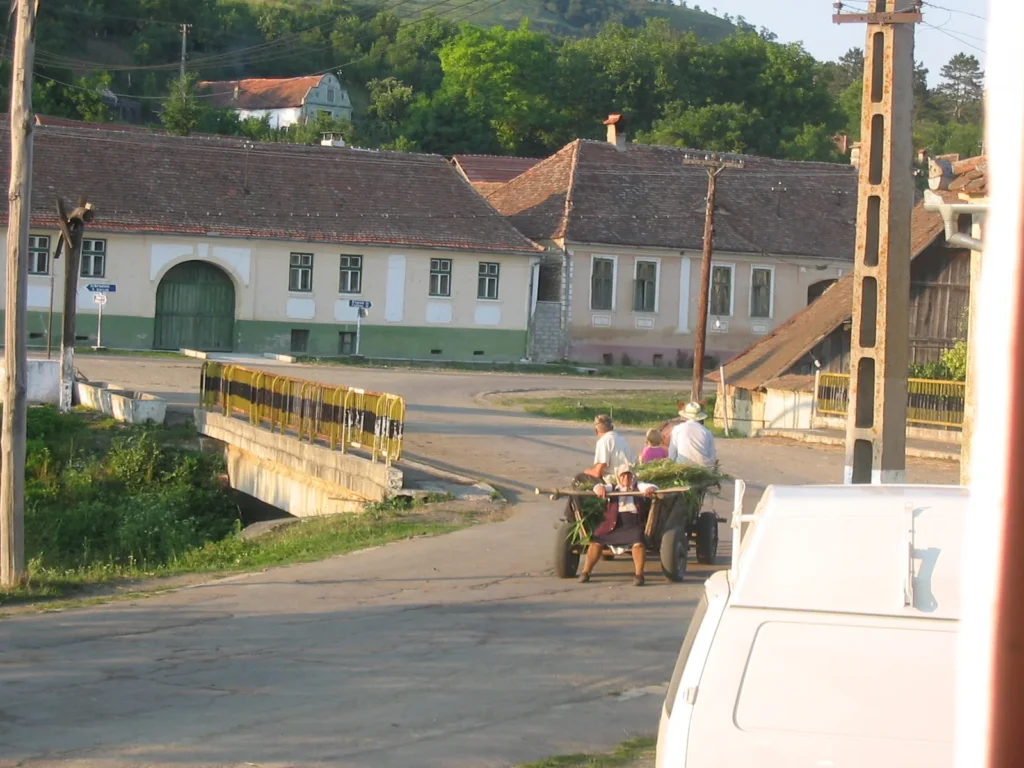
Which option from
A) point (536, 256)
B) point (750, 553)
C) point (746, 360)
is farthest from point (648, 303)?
point (750, 553)

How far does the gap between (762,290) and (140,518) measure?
112 feet

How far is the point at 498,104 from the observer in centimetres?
8456

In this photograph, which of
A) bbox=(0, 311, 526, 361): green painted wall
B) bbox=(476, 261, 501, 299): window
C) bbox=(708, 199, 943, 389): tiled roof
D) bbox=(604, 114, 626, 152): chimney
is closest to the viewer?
bbox=(708, 199, 943, 389): tiled roof

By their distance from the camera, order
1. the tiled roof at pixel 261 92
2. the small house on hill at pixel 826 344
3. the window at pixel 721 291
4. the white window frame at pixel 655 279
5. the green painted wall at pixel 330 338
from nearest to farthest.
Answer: the small house on hill at pixel 826 344 < the green painted wall at pixel 330 338 < the white window frame at pixel 655 279 < the window at pixel 721 291 < the tiled roof at pixel 261 92

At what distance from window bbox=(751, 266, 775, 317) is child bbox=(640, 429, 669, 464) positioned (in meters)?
37.8

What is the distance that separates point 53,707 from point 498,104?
3105 inches

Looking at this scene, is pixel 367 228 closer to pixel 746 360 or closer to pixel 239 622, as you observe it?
pixel 746 360

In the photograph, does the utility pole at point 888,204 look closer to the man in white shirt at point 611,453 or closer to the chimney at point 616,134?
the man in white shirt at point 611,453

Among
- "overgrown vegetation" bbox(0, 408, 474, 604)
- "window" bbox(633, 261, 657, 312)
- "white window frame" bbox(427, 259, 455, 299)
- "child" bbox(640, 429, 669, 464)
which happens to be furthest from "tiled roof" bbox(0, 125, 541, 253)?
"child" bbox(640, 429, 669, 464)

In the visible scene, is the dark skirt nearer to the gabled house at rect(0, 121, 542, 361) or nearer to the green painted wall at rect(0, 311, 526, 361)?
the green painted wall at rect(0, 311, 526, 361)

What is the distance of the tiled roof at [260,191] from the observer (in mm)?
43438

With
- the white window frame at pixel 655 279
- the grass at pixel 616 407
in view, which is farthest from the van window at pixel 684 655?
the white window frame at pixel 655 279

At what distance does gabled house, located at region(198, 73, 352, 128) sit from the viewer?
97.1 m

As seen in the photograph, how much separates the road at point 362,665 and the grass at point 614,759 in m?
0.21
